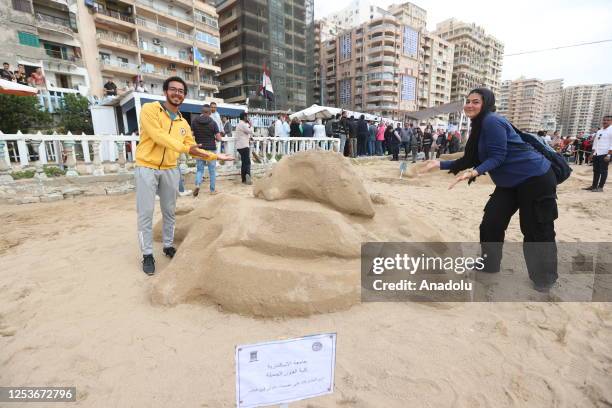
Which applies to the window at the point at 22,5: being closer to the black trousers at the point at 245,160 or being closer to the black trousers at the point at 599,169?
the black trousers at the point at 245,160

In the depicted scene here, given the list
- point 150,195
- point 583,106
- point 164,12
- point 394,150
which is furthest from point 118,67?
point 583,106

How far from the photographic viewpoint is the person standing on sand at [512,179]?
240 centimetres

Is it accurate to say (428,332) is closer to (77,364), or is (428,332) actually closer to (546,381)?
(546,381)

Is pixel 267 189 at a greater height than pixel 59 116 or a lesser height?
lesser

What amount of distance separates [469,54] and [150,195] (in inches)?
2909

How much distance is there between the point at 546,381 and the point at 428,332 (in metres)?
0.64

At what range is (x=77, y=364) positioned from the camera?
5.80ft

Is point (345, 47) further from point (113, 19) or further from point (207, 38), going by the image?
point (113, 19)

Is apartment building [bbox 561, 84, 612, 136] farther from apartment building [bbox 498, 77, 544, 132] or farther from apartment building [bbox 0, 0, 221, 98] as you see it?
apartment building [bbox 0, 0, 221, 98]

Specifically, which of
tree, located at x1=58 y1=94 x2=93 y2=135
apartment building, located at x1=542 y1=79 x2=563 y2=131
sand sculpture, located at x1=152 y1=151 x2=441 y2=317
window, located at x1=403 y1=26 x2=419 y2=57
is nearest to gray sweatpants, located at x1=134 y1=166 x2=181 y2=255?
sand sculpture, located at x1=152 y1=151 x2=441 y2=317

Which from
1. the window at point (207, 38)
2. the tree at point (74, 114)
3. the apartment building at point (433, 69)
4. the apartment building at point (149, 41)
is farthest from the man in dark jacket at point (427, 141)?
the apartment building at point (433, 69)

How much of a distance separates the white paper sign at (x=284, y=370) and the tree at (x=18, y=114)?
42.6ft

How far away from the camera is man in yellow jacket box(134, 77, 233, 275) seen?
263cm

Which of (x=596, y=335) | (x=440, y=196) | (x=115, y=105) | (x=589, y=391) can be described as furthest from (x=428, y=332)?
(x=115, y=105)
